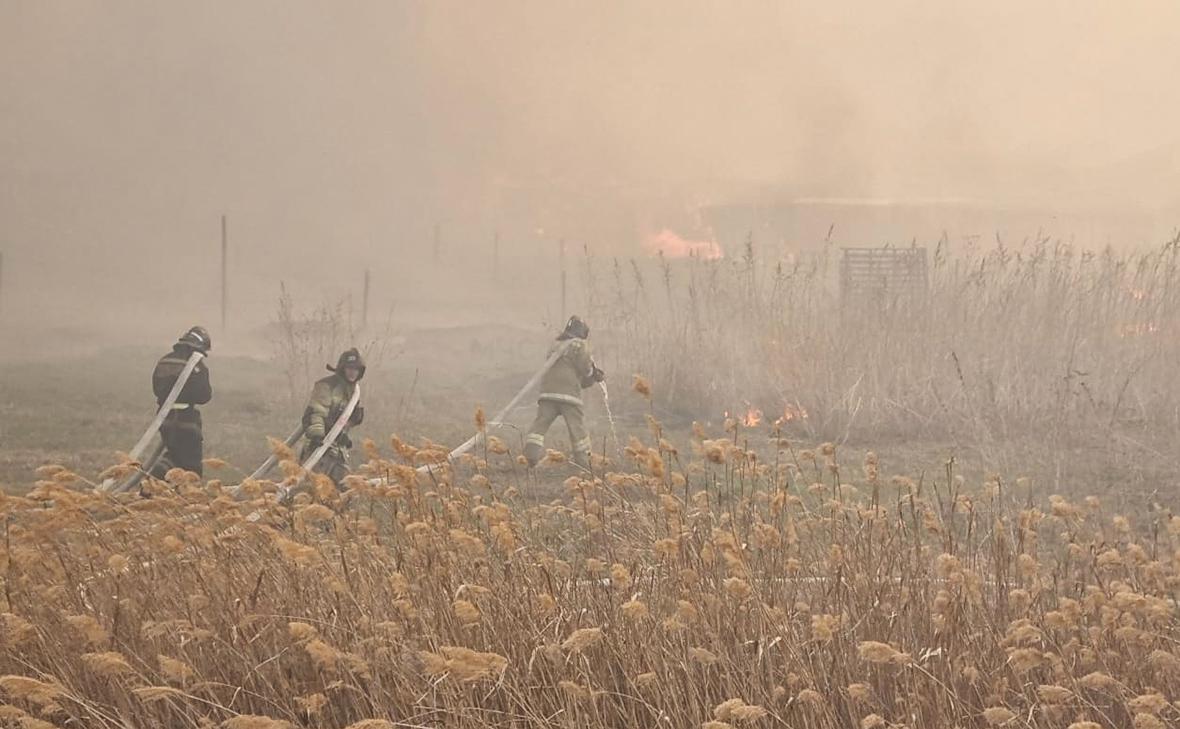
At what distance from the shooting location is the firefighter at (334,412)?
575 cm

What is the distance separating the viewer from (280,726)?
190 cm

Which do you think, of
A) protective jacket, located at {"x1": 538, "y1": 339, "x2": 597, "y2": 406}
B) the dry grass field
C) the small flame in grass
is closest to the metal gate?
the small flame in grass

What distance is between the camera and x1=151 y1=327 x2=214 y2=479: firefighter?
5.71 m

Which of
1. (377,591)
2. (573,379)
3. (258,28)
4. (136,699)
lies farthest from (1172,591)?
(258,28)

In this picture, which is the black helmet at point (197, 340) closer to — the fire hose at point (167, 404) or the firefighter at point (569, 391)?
the fire hose at point (167, 404)

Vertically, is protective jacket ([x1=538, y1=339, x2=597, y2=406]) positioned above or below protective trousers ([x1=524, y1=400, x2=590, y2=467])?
above

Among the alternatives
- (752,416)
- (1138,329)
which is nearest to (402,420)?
(752,416)

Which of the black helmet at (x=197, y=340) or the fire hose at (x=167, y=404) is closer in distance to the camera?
the fire hose at (x=167, y=404)

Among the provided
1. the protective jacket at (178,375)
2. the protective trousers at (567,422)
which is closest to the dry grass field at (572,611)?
the protective jacket at (178,375)

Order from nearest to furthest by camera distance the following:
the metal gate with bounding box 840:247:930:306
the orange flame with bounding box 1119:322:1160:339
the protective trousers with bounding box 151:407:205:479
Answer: the protective trousers with bounding box 151:407:205:479 < the orange flame with bounding box 1119:322:1160:339 < the metal gate with bounding box 840:247:930:306

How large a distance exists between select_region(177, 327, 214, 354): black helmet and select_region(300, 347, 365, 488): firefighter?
644 mm

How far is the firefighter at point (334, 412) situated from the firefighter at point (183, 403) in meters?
0.56

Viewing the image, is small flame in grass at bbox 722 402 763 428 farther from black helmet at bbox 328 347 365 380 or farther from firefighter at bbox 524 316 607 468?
black helmet at bbox 328 347 365 380

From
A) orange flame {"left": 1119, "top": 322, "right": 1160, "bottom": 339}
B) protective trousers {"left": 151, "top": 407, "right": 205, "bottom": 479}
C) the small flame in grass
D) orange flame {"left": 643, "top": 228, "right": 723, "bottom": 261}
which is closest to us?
protective trousers {"left": 151, "top": 407, "right": 205, "bottom": 479}
